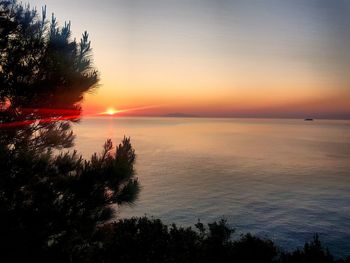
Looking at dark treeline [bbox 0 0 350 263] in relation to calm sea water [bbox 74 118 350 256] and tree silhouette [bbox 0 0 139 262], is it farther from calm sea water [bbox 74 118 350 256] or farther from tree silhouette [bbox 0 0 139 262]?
calm sea water [bbox 74 118 350 256]

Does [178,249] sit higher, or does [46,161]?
[46,161]

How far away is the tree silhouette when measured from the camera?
25.9 feet

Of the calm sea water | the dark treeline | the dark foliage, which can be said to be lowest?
the calm sea water

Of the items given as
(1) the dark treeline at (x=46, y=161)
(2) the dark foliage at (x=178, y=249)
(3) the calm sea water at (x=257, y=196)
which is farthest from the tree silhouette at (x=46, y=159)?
(3) the calm sea water at (x=257, y=196)

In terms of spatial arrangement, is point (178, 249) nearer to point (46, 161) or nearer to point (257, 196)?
point (46, 161)

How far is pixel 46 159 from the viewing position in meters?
8.52

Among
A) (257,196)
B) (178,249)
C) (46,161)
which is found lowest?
(257,196)

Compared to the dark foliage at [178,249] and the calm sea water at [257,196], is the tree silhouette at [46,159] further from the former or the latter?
the calm sea water at [257,196]

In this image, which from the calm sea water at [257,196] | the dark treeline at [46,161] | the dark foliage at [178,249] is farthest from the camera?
the calm sea water at [257,196]

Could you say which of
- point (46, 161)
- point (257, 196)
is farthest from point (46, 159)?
point (257, 196)

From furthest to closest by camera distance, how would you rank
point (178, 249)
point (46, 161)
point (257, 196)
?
1. point (257, 196)
2. point (178, 249)
3. point (46, 161)

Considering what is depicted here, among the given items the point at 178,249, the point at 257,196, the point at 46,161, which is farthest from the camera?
the point at 257,196

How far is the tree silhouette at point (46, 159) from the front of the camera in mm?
7902

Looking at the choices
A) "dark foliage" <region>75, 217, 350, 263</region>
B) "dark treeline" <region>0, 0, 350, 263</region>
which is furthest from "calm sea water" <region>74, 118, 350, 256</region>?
"dark treeline" <region>0, 0, 350, 263</region>
